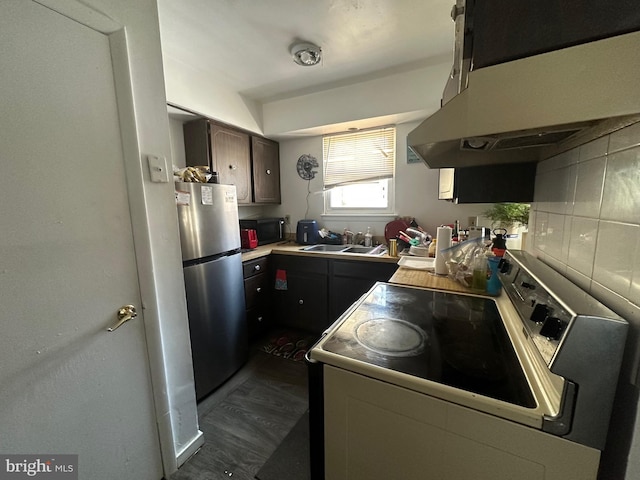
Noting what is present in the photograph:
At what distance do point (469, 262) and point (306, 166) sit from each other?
83.9 inches

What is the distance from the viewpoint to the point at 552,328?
577mm

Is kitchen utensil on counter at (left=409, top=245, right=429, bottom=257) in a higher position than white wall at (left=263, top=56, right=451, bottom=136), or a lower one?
lower

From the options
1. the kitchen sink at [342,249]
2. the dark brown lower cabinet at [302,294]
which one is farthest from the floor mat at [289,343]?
the kitchen sink at [342,249]

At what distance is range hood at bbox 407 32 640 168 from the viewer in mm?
416

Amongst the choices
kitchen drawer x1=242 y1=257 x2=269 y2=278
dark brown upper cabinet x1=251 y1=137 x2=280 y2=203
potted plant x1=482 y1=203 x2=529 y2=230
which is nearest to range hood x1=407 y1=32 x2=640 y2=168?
potted plant x1=482 y1=203 x2=529 y2=230

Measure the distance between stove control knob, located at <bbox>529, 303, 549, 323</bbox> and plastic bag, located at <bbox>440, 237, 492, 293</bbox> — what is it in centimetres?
59

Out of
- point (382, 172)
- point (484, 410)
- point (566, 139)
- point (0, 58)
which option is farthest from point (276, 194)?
point (484, 410)

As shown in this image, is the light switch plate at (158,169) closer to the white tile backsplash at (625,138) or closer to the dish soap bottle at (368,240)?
the white tile backsplash at (625,138)

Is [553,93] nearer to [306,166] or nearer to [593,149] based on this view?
[593,149]

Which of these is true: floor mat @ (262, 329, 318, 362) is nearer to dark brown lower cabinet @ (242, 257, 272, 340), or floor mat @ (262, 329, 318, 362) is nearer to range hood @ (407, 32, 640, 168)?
dark brown lower cabinet @ (242, 257, 272, 340)

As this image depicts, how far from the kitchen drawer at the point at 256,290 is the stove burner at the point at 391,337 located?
154 centimetres

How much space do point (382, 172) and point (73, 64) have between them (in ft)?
7.68

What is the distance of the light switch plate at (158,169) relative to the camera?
111cm

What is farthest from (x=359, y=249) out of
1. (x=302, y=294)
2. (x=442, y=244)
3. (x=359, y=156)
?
(x=442, y=244)
